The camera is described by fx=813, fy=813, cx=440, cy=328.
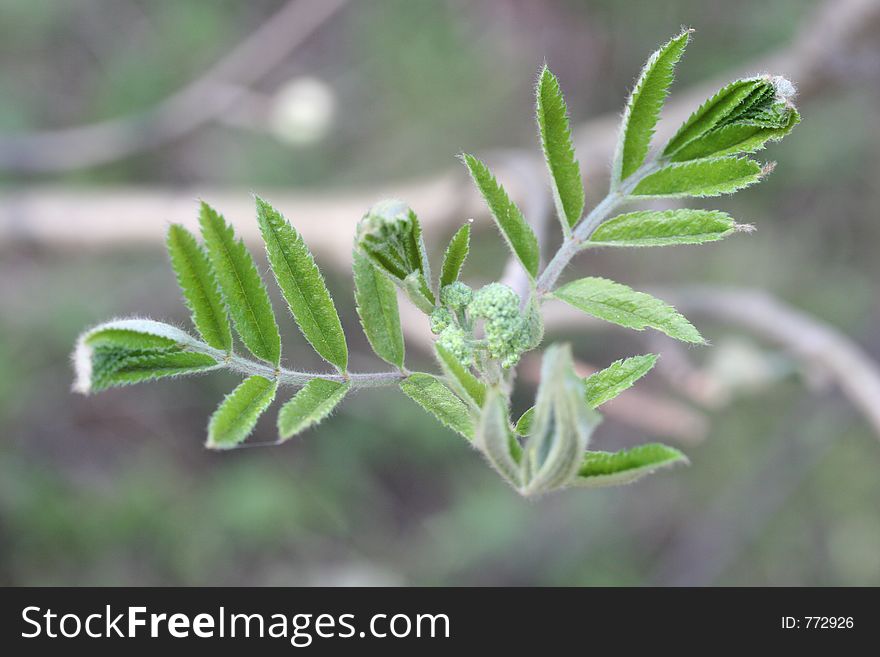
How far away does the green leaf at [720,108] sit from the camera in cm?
110

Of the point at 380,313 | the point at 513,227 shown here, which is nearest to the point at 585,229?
the point at 513,227

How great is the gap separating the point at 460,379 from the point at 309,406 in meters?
0.24

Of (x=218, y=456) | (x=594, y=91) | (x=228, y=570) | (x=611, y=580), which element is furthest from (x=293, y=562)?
(x=594, y=91)

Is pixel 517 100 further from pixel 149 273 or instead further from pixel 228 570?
pixel 228 570

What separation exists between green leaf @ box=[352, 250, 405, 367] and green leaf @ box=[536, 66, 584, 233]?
11.8 inches

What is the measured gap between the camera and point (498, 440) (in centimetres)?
95

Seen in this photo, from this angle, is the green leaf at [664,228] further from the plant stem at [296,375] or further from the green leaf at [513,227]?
the plant stem at [296,375]

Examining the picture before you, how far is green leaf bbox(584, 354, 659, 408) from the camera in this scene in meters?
1.15

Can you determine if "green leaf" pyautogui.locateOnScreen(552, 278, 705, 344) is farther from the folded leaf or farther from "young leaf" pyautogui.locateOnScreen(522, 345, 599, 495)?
the folded leaf

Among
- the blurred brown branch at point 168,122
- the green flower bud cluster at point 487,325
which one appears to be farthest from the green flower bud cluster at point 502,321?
the blurred brown branch at point 168,122

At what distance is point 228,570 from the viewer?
4.63 metres

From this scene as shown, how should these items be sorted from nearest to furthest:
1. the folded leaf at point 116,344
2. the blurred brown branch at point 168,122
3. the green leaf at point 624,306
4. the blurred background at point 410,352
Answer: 1. the folded leaf at point 116,344
2. the green leaf at point 624,306
3. the blurred brown branch at point 168,122
4. the blurred background at point 410,352

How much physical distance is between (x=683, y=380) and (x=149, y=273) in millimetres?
3272

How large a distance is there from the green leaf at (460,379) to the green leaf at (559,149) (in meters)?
0.33
